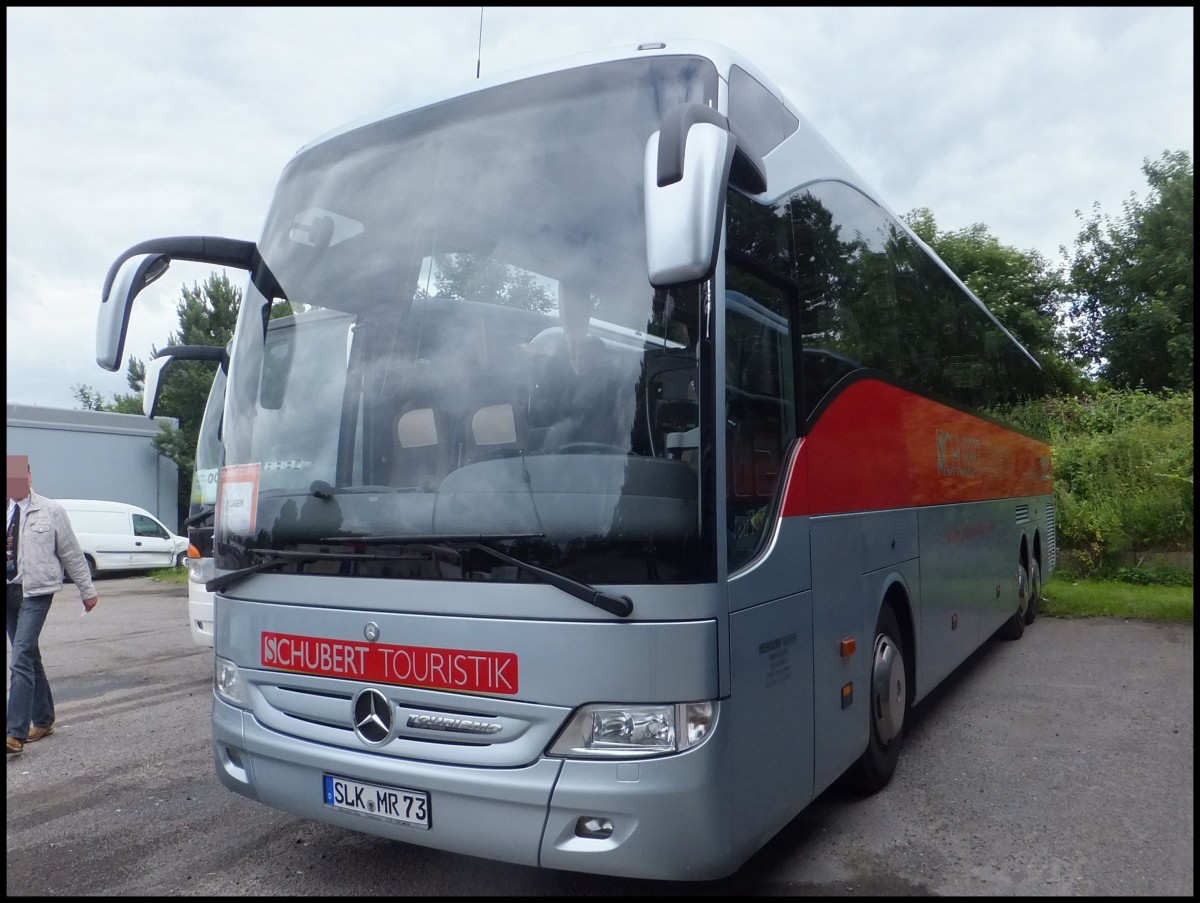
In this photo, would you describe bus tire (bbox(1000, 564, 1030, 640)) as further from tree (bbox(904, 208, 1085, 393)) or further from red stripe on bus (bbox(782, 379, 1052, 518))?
tree (bbox(904, 208, 1085, 393))

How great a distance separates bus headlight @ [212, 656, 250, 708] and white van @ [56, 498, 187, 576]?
734 inches

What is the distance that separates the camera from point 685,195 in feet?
9.32

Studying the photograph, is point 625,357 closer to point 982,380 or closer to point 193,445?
point 982,380

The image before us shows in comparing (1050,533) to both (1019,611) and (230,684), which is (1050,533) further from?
(230,684)

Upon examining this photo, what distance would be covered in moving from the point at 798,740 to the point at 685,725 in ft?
2.64

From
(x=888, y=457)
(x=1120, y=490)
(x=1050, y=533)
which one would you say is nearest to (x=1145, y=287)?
(x=1120, y=490)

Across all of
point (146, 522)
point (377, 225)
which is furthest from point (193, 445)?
point (377, 225)

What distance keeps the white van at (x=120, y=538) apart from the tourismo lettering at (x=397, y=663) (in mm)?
19182

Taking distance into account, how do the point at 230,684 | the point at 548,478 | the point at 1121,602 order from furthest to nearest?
the point at 1121,602 → the point at 230,684 → the point at 548,478

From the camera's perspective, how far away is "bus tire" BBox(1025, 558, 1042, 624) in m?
10.4

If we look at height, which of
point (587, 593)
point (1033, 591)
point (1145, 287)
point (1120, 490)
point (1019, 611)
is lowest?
point (1019, 611)

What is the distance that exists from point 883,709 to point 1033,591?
21.7ft

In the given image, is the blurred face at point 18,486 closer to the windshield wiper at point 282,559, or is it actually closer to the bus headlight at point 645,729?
the windshield wiper at point 282,559

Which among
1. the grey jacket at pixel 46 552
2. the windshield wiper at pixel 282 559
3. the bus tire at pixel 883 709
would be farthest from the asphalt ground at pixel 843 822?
the windshield wiper at pixel 282 559
